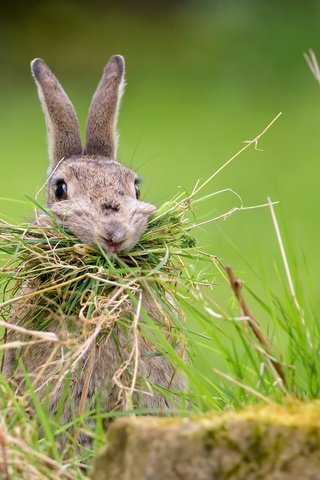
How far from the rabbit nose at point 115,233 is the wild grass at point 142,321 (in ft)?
0.18

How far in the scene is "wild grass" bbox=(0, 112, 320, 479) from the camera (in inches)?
129

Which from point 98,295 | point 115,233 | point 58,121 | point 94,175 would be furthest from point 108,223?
point 58,121

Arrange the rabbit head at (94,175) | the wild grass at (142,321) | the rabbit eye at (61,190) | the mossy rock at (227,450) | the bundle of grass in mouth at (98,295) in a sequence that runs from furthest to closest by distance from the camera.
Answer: the rabbit eye at (61,190), the rabbit head at (94,175), the bundle of grass in mouth at (98,295), the wild grass at (142,321), the mossy rock at (227,450)

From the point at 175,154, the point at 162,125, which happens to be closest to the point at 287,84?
the point at 162,125

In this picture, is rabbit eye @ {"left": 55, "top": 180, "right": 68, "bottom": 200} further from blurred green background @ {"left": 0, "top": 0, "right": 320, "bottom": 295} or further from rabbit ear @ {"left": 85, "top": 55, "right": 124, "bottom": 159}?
blurred green background @ {"left": 0, "top": 0, "right": 320, "bottom": 295}

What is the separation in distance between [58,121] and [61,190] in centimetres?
59

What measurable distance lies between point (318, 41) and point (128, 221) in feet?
30.7

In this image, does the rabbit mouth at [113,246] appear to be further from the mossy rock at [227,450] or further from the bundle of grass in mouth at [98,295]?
the mossy rock at [227,450]

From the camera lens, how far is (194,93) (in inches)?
514

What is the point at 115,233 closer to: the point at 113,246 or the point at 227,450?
the point at 113,246

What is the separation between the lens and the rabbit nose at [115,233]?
416 centimetres

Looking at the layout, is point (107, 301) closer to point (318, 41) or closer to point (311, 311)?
point (311, 311)

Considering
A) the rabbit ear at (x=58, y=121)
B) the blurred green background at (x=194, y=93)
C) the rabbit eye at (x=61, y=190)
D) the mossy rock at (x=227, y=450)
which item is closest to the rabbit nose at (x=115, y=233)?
the rabbit eye at (x=61, y=190)

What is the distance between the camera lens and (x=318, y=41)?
13258 millimetres
